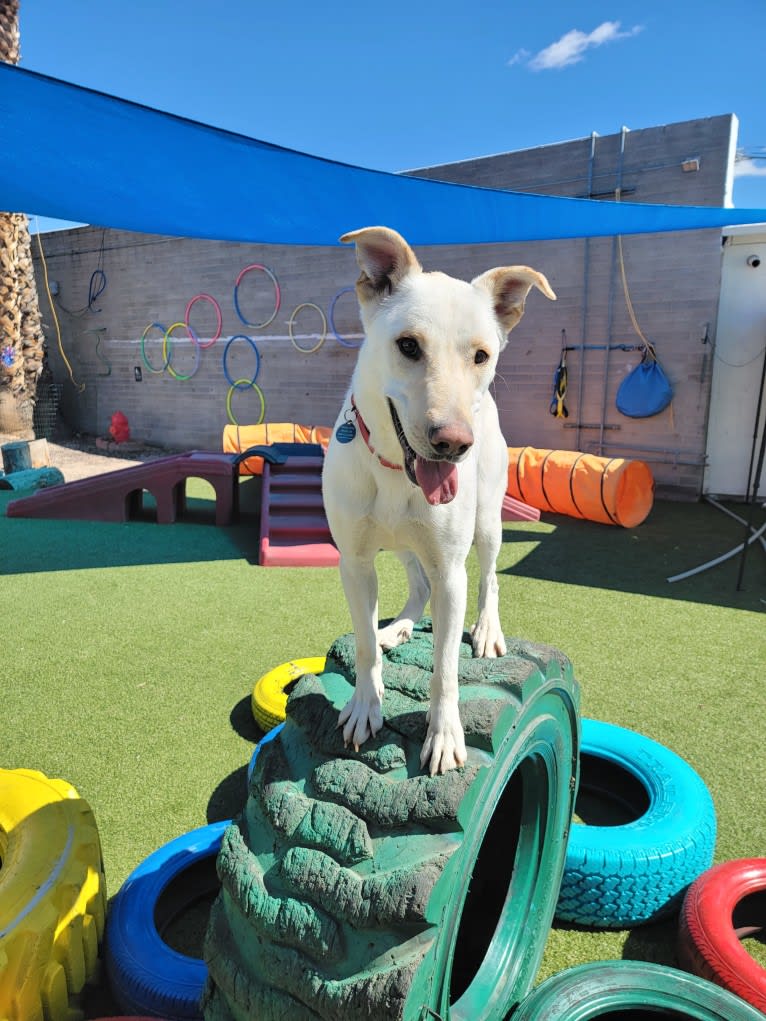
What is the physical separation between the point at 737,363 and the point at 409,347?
858 centimetres

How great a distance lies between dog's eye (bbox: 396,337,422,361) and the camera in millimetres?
1423

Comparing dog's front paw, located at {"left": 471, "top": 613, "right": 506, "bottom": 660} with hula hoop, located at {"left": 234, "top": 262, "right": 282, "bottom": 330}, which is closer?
dog's front paw, located at {"left": 471, "top": 613, "right": 506, "bottom": 660}

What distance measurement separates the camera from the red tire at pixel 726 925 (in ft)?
6.30

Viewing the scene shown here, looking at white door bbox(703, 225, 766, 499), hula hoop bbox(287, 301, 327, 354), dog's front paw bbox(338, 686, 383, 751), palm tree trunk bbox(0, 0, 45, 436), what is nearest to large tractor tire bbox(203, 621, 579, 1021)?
dog's front paw bbox(338, 686, 383, 751)

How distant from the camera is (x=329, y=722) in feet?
5.80

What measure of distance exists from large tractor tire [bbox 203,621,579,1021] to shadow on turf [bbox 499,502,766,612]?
13.1ft

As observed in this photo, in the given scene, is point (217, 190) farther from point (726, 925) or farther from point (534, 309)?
point (534, 309)

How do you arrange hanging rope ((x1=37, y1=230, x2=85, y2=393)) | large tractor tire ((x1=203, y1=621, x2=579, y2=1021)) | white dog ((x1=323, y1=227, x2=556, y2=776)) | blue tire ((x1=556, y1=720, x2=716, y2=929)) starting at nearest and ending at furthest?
large tractor tire ((x1=203, y1=621, x2=579, y2=1021)) < white dog ((x1=323, y1=227, x2=556, y2=776)) < blue tire ((x1=556, y1=720, x2=716, y2=929)) < hanging rope ((x1=37, y1=230, x2=85, y2=393))

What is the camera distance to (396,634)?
7.27ft

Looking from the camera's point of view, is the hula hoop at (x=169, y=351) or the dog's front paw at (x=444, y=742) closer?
the dog's front paw at (x=444, y=742)

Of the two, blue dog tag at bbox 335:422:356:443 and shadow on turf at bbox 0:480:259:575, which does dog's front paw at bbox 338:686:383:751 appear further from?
shadow on turf at bbox 0:480:259:575

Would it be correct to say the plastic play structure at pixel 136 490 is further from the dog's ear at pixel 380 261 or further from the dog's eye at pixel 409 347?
the dog's eye at pixel 409 347

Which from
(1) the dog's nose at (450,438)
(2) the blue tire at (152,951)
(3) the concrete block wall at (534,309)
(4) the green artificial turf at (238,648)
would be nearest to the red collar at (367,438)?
(1) the dog's nose at (450,438)

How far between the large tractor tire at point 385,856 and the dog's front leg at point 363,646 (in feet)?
0.16
